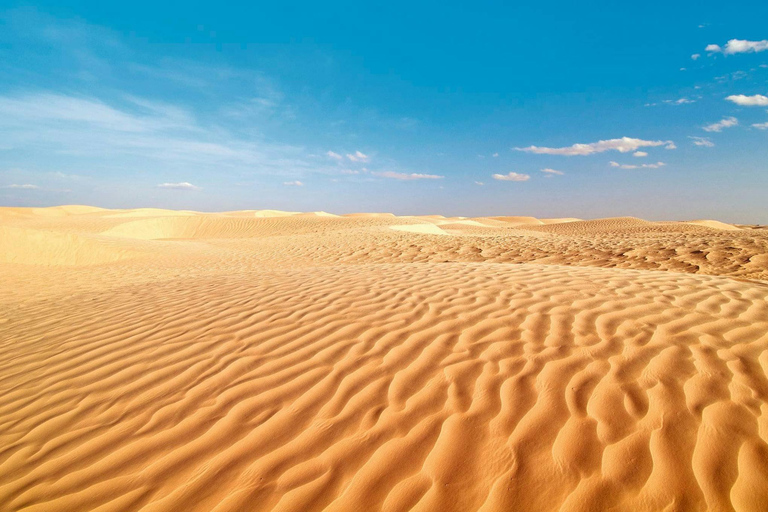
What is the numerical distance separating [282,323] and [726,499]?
366cm

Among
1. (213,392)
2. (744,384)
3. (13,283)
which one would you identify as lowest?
(13,283)

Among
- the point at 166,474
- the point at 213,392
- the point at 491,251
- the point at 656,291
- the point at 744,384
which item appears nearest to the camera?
the point at 166,474

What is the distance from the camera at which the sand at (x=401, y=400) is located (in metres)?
1.87

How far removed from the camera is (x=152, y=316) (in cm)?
481

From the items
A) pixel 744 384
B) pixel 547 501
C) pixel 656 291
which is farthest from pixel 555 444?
pixel 656 291

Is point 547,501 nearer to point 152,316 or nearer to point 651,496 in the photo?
point 651,496

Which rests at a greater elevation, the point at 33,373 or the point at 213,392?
the point at 213,392

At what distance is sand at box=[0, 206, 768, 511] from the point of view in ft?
6.13

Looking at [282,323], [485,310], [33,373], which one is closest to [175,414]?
[282,323]

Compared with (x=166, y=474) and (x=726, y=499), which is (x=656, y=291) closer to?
(x=726, y=499)

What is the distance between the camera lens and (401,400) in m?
2.54

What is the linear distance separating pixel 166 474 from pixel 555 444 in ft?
7.12

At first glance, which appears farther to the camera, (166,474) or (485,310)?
(485,310)

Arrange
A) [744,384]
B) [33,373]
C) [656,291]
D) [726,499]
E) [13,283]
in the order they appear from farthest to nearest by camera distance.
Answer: [13,283]
[656,291]
[33,373]
[744,384]
[726,499]
